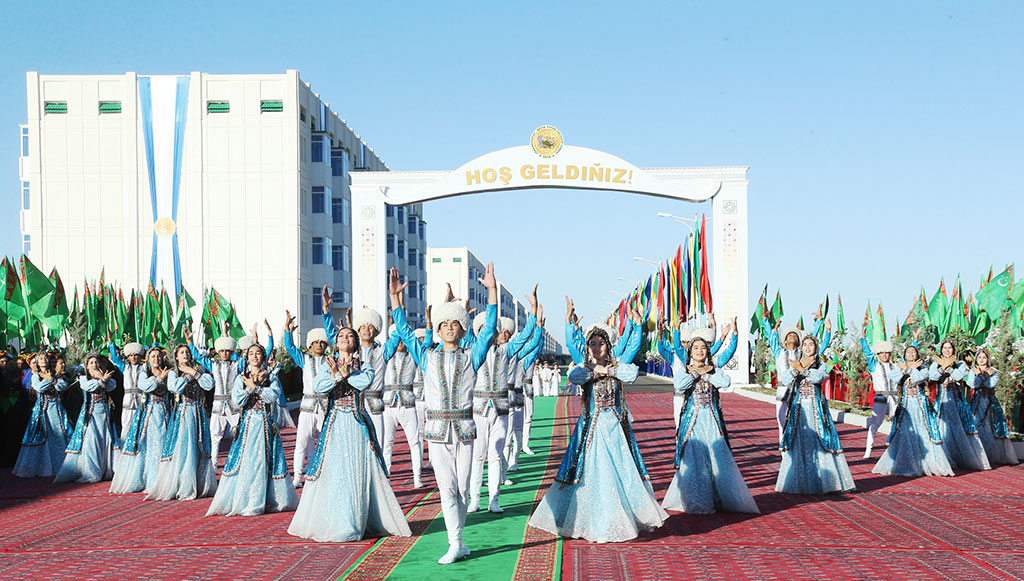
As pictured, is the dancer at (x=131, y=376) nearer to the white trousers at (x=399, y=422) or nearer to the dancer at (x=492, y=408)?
the white trousers at (x=399, y=422)

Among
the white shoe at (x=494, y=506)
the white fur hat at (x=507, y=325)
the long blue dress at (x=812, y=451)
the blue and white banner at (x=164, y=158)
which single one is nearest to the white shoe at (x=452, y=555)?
the white shoe at (x=494, y=506)

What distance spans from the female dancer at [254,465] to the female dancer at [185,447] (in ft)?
3.88

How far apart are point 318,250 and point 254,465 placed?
39712 millimetres

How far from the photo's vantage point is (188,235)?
4506 centimetres

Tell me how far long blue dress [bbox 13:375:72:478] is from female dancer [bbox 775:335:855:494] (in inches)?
377

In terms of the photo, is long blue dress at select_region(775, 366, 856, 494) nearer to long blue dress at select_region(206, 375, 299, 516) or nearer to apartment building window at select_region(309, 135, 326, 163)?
long blue dress at select_region(206, 375, 299, 516)

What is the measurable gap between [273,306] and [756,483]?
121 feet

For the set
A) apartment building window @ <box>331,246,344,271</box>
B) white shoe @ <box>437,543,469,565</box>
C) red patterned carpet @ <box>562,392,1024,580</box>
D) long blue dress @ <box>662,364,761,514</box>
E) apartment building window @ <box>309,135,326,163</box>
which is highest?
apartment building window @ <box>309,135,326,163</box>

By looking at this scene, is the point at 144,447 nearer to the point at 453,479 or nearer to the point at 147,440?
the point at 147,440

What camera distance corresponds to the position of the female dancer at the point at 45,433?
13023 millimetres

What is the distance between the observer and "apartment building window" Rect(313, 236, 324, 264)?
157ft

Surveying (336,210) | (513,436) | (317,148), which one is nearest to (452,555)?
(513,436)

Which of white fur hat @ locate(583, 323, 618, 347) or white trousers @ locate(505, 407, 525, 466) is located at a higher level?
white fur hat @ locate(583, 323, 618, 347)

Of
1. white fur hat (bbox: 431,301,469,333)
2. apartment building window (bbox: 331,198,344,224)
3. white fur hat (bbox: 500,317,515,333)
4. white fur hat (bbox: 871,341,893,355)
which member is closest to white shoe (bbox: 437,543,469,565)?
white fur hat (bbox: 431,301,469,333)
